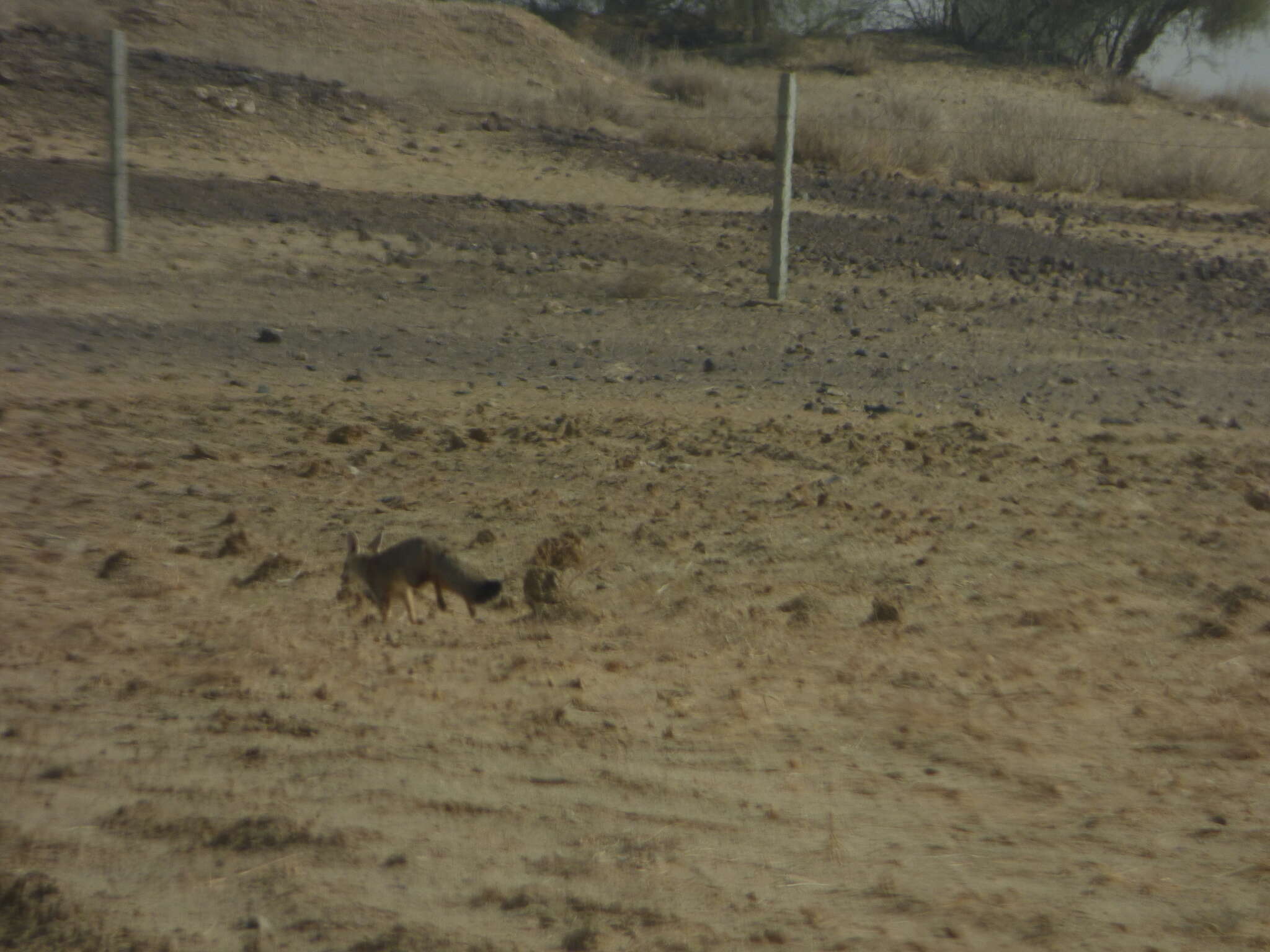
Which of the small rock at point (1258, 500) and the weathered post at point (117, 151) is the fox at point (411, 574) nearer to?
the small rock at point (1258, 500)

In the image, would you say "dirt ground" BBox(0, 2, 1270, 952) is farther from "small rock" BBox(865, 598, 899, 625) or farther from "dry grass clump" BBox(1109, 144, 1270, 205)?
"dry grass clump" BBox(1109, 144, 1270, 205)

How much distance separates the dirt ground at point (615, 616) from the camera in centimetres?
279

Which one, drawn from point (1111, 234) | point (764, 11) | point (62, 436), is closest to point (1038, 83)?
point (764, 11)

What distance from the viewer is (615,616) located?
445cm

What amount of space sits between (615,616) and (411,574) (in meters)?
0.80

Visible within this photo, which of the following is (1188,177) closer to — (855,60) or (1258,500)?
(1258,500)

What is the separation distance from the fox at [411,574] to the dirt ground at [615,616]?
0.57 ft

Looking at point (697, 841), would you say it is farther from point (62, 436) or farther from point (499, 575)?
point (62, 436)

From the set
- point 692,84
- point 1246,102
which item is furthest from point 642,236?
point 1246,102

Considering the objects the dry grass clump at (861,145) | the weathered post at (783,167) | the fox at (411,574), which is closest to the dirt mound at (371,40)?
the dry grass clump at (861,145)

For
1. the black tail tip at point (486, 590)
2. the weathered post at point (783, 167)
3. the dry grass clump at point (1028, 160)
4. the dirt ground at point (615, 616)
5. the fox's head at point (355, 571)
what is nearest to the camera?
the dirt ground at point (615, 616)

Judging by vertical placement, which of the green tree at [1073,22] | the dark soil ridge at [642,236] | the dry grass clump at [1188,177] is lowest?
the dark soil ridge at [642,236]

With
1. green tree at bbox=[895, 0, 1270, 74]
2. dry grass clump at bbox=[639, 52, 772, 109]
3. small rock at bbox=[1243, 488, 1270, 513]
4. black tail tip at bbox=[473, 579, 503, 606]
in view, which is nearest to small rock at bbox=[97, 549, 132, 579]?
black tail tip at bbox=[473, 579, 503, 606]

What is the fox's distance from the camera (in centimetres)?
395
